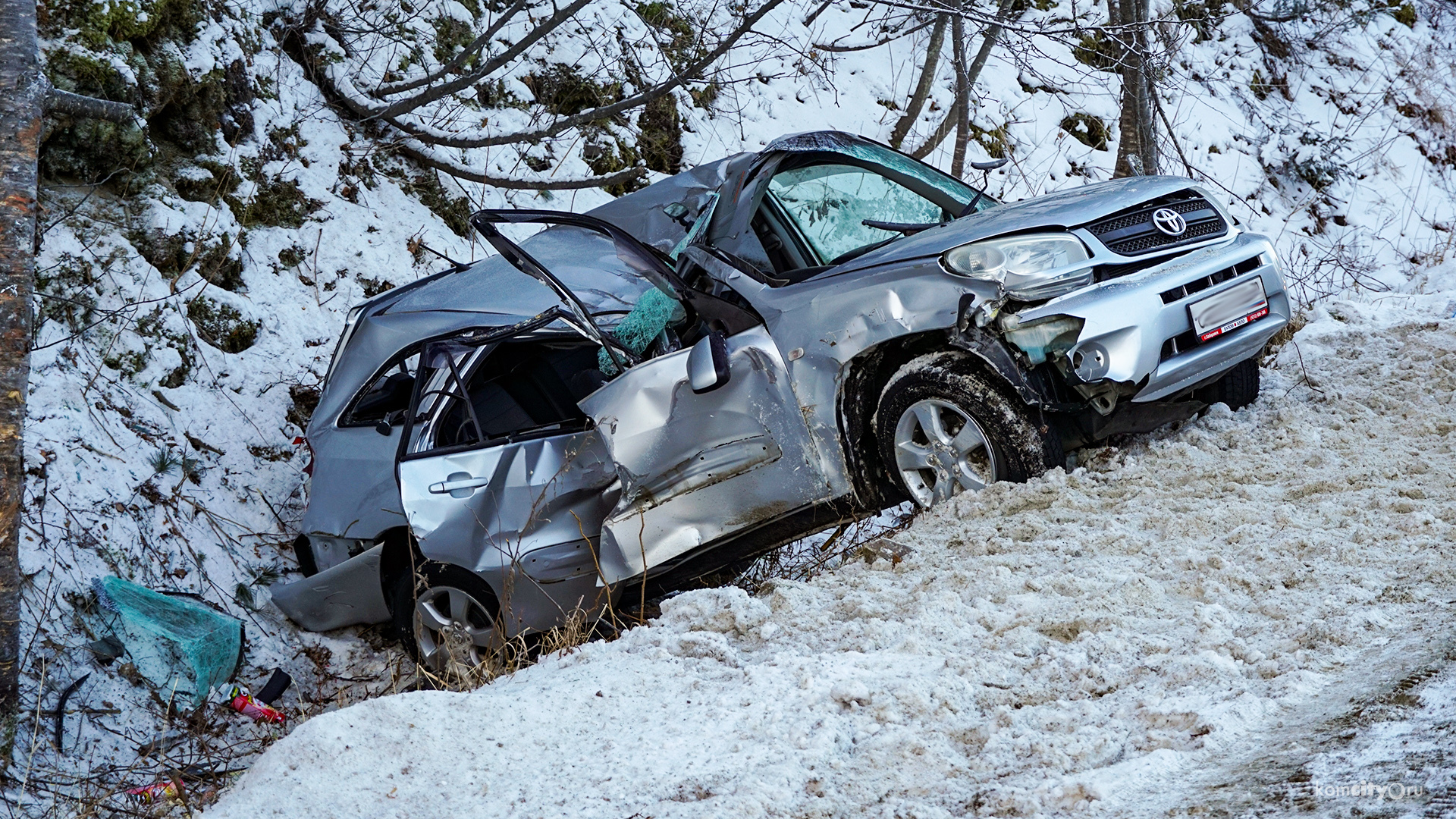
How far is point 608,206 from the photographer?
21.3 ft

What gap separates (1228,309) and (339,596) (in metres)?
4.54

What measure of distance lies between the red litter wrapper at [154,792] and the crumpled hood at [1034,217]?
299 centimetres

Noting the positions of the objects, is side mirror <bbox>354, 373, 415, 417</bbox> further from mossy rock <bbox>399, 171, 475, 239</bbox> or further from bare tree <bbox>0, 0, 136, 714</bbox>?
mossy rock <bbox>399, 171, 475, 239</bbox>

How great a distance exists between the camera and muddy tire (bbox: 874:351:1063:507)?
4121 mm

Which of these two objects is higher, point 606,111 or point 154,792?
point 606,111

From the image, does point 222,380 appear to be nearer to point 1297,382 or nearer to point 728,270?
point 728,270

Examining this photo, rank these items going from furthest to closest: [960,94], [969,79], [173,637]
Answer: [960,94] → [969,79] → [173,637]

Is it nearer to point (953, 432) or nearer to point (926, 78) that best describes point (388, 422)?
point (953, 432)

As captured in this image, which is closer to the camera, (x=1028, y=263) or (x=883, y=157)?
(x=1028, y=263)

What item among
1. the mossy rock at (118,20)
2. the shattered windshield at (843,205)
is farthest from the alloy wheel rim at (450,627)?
the mossy rock at (118,20)

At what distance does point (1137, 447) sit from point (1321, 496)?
2.88 feet

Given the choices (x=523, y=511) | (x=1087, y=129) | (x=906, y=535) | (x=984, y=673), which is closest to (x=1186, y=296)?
(x=906, y=535)

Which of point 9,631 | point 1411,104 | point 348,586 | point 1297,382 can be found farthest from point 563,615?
point 1411,104

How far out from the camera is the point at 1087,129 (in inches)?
525
